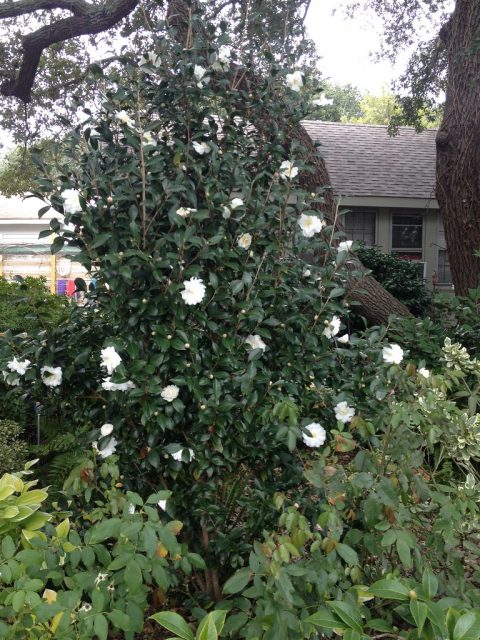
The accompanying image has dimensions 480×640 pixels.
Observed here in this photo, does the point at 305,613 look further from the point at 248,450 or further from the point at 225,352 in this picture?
the point at 225,352

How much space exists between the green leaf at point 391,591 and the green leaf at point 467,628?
134mm

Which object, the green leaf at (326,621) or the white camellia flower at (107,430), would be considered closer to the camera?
the green leaf at (326,621)

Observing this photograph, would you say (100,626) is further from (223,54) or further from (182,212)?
(223,54)

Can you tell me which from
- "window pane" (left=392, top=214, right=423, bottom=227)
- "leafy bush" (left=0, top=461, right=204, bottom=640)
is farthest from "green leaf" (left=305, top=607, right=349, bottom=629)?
"window pane" (left=392, top=214, right=423, bottom=227)

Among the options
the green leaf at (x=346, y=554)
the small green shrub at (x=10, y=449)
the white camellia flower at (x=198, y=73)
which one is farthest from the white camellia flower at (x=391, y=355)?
the small green shrub at (x=10, y=449)

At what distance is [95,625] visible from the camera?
170cm

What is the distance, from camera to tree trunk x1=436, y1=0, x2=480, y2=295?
620cm

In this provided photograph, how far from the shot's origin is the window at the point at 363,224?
14836 mm

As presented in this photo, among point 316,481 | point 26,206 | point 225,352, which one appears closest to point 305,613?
point 316,481

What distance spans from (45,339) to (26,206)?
1903 centimetres

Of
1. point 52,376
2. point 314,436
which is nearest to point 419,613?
point 314,436

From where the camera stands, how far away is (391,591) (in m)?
1.66

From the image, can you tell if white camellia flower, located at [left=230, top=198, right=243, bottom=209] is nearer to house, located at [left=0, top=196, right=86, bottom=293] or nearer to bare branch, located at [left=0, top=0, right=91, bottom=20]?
bare branch, located at [left=0, top=0, right=91, bottom=20]

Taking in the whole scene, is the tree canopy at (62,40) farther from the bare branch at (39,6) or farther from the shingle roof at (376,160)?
the shingle roof at (376,160)
